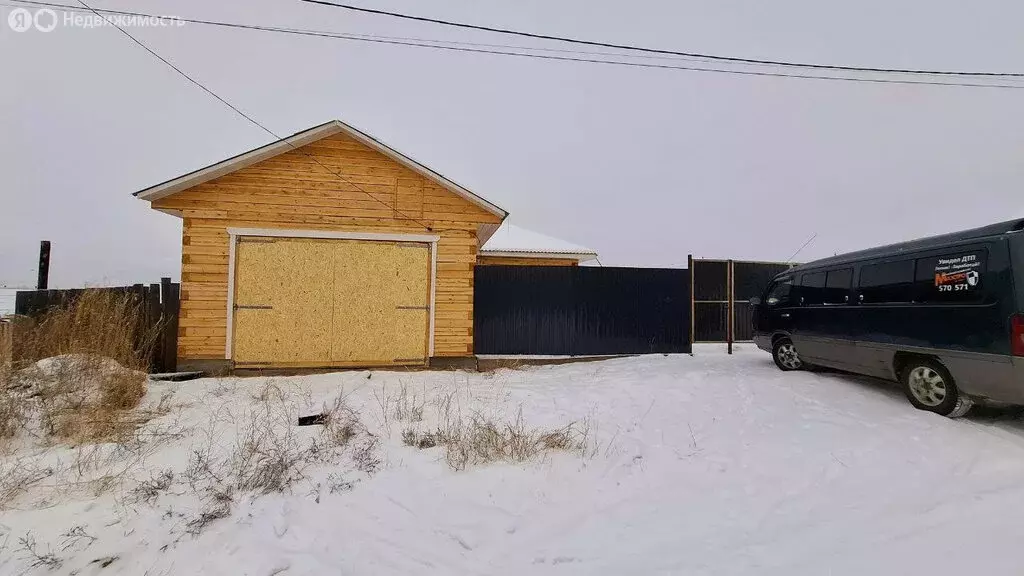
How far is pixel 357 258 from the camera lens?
918 centimetres

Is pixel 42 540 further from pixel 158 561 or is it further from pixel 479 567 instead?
pixel 479 567

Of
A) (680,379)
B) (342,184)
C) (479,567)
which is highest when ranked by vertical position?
(342,184)

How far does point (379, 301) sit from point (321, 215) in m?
2.15

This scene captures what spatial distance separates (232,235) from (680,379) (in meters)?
9.06

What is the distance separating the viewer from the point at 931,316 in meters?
5.31

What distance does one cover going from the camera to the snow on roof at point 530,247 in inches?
709

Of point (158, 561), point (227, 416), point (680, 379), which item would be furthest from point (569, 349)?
point (158, 561)

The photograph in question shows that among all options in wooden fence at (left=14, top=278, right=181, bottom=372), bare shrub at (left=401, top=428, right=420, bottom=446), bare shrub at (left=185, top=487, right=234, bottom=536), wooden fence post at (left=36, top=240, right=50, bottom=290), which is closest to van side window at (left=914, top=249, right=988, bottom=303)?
bare shrub at (left=401, top=428, right=420, bottom=446)

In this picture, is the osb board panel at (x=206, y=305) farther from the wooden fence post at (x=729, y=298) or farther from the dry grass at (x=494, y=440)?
the wooden fence post at (x=729, y=298)

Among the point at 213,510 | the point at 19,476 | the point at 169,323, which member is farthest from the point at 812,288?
the point at 169,323

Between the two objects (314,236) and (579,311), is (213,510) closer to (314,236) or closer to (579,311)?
(314,236)

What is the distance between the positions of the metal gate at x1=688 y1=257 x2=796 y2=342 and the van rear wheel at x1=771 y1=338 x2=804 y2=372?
235 cm

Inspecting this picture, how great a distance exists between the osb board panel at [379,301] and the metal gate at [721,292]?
663 centimetres

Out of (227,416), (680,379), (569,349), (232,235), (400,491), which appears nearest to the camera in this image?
(400,491)
